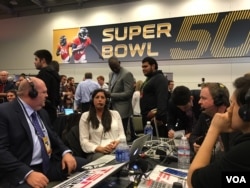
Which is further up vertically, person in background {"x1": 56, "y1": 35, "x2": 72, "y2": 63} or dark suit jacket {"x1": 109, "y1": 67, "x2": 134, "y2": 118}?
person in background {"x1": 56, "y1": 35, "x2": 72, "y2": 63}

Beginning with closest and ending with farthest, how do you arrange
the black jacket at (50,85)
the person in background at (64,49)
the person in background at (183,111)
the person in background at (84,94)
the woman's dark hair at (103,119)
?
1. the woman's dark hair at (103,119)
2. the person in background at (183,111)
3. the black jacket at (50,85)
4. the person in background at (84,94)
5. the person in background at (64,49)

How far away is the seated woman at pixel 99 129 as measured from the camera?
100.0 inches

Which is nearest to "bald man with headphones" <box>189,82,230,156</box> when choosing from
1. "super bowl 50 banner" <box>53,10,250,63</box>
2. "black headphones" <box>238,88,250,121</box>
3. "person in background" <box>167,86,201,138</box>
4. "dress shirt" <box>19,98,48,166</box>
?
"person in background" <box>167,86,201,138</box>

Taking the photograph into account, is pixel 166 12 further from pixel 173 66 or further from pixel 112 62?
pixel 112 62

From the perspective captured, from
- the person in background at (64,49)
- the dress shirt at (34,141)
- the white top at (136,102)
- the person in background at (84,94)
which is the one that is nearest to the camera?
the dress shirt at (34,141)

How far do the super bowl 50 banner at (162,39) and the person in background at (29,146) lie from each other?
6.48 m

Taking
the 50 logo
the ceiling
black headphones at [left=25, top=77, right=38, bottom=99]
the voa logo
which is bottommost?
the voa logo

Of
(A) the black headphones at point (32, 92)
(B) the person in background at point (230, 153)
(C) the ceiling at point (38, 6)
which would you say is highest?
(C) the ceiling at point (38, 6)

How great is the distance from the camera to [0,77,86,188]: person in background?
169 centimetres

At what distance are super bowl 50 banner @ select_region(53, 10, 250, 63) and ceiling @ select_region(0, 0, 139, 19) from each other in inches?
38.7

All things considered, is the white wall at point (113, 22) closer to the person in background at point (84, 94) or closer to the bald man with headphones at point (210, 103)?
the person in background at point (84, 94)

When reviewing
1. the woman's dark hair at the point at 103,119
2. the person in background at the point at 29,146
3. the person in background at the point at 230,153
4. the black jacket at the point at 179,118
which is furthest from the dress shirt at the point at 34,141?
the black jacket at the point at 179,118

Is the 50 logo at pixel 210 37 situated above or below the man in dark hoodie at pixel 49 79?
above

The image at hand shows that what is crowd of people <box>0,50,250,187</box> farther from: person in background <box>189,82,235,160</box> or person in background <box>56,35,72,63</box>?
person in background <box>56,35,72,63</box>
